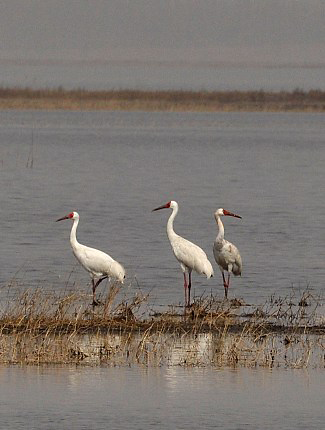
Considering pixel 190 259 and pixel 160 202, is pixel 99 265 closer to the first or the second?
pixel 190 259

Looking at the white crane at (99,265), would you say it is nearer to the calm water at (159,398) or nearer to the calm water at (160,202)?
the calm water at (160,202)

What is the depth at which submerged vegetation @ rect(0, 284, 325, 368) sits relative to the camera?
1058cm

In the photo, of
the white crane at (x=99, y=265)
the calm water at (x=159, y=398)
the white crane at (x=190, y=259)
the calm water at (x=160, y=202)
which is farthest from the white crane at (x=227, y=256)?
the calm water at (x=159, y=398)

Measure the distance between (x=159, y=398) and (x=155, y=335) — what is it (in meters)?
2.06

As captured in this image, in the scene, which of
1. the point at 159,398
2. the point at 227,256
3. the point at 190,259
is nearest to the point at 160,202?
the point at 227,256

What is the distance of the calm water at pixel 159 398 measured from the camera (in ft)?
28.7

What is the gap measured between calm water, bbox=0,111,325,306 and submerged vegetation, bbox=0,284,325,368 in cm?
159

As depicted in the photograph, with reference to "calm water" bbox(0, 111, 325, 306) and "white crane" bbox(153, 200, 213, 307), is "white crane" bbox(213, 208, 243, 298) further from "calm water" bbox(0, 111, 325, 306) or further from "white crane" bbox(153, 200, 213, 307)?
"white crane" bbox(153, 200, 213, 307)

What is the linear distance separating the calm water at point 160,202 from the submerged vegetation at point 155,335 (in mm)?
1593

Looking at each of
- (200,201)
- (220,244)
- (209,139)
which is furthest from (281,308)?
(209,139)

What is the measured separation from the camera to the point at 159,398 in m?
9.39

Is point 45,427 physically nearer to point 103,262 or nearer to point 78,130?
point 103,262

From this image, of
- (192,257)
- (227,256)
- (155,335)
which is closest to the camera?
(155,335)

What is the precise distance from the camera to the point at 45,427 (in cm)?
852
